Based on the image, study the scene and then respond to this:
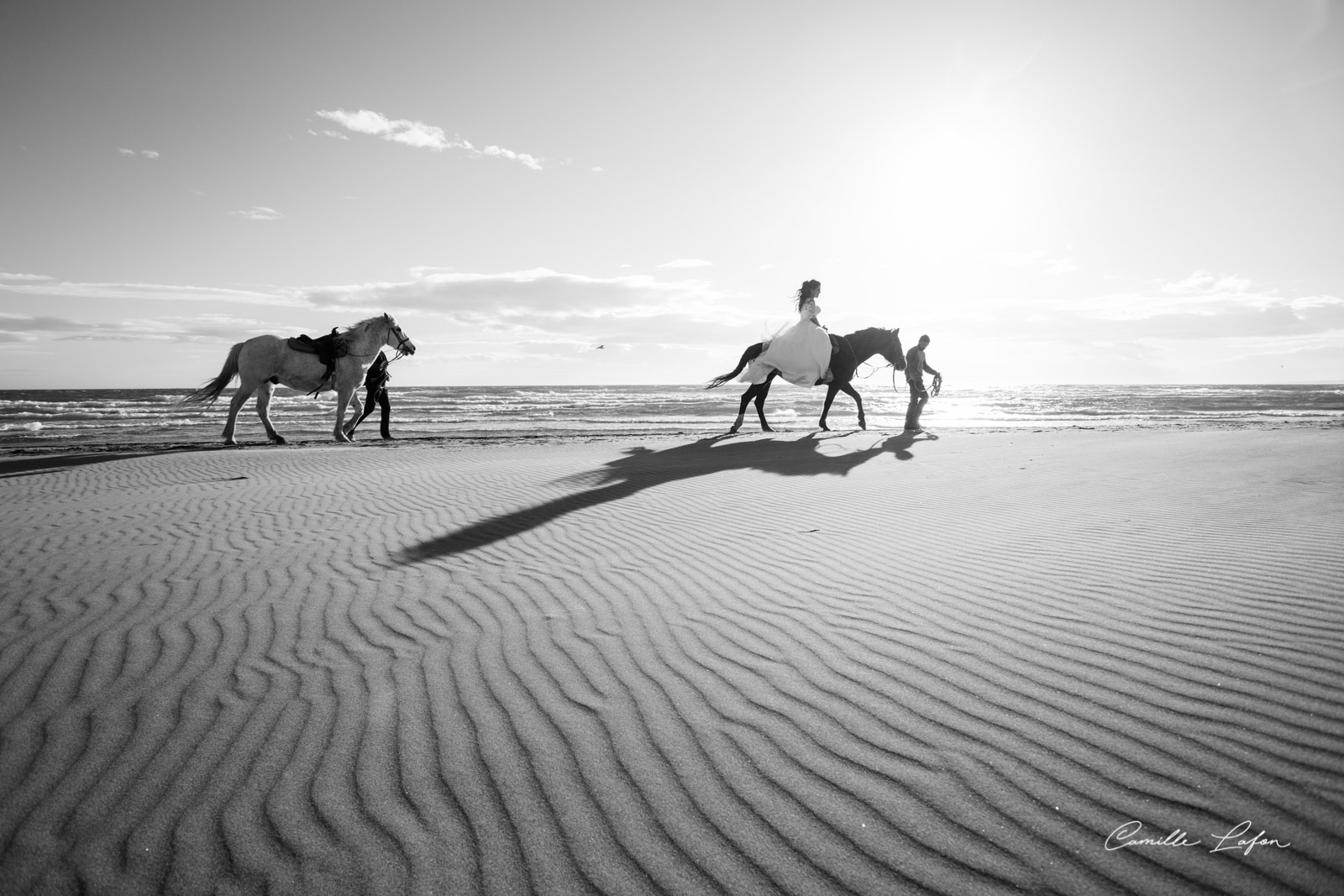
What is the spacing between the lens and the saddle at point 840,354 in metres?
13.6

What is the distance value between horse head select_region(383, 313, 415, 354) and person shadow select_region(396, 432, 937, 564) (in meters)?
5.14

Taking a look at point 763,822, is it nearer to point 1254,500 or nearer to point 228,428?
point 1254,500

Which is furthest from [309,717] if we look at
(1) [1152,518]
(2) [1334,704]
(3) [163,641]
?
(1) [1152,518]

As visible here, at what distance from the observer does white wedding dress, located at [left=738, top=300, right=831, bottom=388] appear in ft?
42.5

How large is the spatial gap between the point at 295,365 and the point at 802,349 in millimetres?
10188

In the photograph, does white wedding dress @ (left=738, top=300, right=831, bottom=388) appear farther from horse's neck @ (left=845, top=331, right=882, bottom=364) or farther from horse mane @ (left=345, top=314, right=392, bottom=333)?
Answer: horse mane @ (left=345, top=314, right=392, bottom=333)

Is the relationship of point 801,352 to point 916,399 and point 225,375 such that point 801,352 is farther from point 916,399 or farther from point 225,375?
point 225,375

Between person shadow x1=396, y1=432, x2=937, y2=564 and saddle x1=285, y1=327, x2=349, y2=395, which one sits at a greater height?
saddle x1=285, y1=327, x2=349, y2=395

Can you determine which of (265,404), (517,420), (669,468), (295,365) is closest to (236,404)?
(265,404)

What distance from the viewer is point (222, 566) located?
15.3ft

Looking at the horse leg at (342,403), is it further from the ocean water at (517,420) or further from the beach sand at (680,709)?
the beach sand at (680,709)

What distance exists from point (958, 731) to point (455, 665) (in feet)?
7.17

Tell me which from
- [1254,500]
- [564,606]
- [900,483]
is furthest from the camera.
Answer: [900,483]
